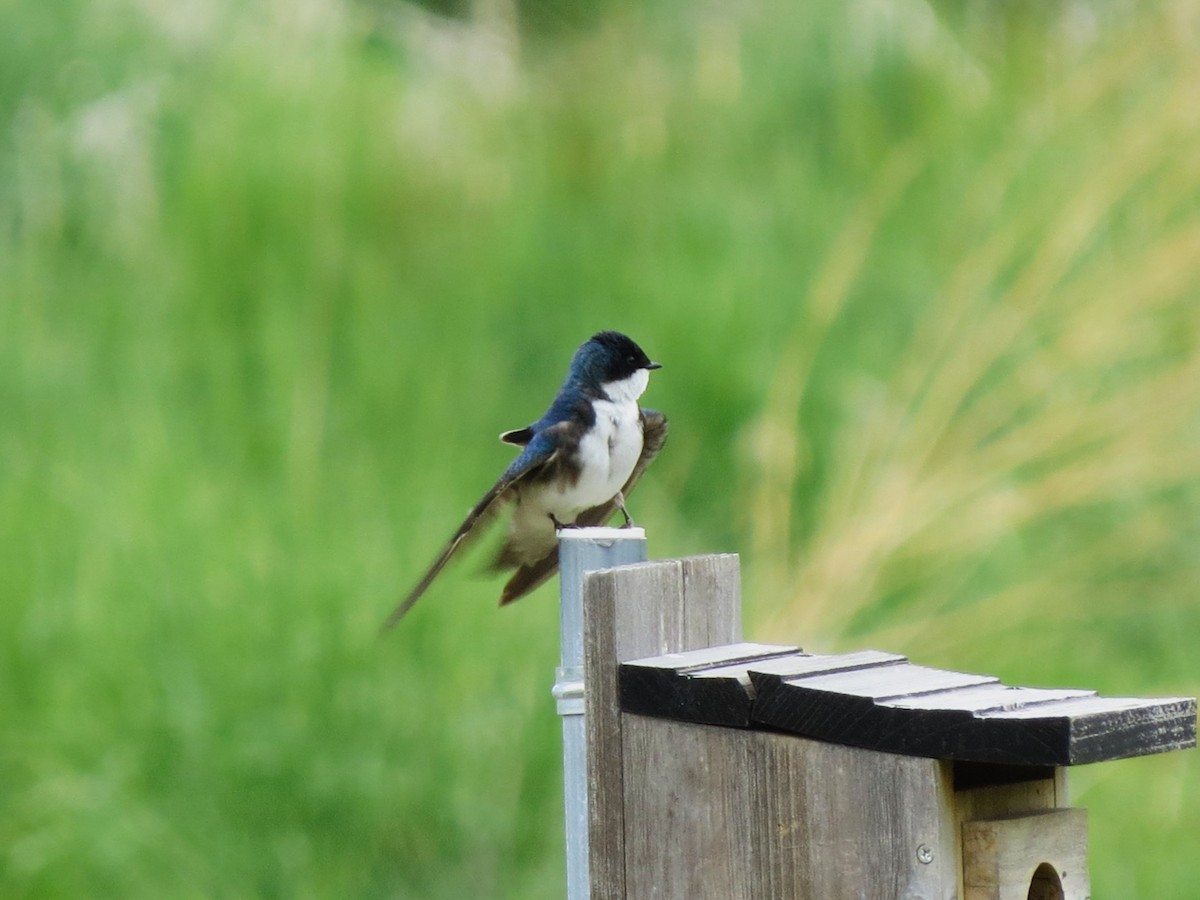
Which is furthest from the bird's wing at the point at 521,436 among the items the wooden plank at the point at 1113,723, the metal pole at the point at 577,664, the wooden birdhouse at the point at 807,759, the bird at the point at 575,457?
the wooden plank at the point at 1113,723

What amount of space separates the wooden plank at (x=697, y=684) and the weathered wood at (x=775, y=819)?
0.06 ft

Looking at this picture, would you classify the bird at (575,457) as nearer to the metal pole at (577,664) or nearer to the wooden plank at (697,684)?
the metal pole at (577,664)

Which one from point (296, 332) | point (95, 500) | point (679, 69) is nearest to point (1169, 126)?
point (679, 69)

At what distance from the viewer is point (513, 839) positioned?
12.5ft

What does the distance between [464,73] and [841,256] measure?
180 centimetres

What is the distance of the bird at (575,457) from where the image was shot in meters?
2.82

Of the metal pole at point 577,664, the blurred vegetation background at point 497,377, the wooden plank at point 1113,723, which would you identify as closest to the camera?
the wooden plank at point 1113,723

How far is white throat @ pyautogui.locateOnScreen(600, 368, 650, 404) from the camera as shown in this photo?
3.00 metres

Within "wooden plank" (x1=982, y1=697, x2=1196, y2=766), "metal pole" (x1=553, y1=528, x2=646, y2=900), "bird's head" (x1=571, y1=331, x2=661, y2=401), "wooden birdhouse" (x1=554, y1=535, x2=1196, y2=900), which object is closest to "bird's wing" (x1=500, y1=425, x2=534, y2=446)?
"bird's head" (x1=571, y1=331, x2=661, y2=401)

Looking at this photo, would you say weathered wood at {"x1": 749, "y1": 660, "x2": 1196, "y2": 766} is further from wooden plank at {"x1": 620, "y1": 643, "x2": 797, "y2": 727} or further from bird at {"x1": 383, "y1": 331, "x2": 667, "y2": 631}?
bird at {"x1": 383, "y1": 331, "x2": 667, "y2": 631}

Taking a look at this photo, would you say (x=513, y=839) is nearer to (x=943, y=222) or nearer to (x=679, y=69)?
(x=943, y=222)

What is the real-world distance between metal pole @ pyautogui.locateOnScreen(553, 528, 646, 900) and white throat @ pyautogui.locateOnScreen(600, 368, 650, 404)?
1089 mm

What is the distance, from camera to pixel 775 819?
1.62 meters

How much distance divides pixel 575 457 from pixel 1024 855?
4.62 ft
